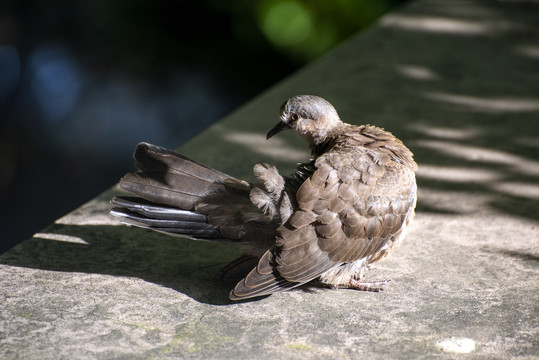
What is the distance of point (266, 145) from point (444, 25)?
266 cm

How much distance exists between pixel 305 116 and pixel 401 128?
1580 millimetres

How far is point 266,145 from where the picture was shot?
177 inches

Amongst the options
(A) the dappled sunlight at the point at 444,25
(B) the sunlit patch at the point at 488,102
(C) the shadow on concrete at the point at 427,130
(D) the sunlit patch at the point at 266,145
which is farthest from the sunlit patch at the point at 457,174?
(A) the dappled sunlight at the point at 444,25

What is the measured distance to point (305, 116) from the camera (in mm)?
3281

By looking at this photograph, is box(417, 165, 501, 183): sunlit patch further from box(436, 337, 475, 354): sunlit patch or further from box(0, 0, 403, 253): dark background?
box(0, 0, 403, 253): dark background

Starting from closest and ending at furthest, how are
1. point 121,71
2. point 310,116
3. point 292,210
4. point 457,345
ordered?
point 457,345 → point 292,210 → point 310,116 → point 121,71

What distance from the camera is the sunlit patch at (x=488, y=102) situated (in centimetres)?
492

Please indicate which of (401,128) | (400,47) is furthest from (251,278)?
(400,47)

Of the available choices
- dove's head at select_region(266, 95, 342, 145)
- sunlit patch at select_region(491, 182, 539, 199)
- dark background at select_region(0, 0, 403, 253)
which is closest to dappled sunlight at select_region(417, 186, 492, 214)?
sunlit patch at select_region(491, 182, 539, 199)

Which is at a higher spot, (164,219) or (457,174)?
(164,219)

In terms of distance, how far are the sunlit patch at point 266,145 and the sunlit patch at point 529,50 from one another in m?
2.42

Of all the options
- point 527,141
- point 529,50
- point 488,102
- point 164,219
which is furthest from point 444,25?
point 164,219

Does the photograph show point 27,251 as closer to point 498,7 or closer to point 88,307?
point 88,307

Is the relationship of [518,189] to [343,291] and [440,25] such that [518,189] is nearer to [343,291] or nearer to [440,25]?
[343,291]
